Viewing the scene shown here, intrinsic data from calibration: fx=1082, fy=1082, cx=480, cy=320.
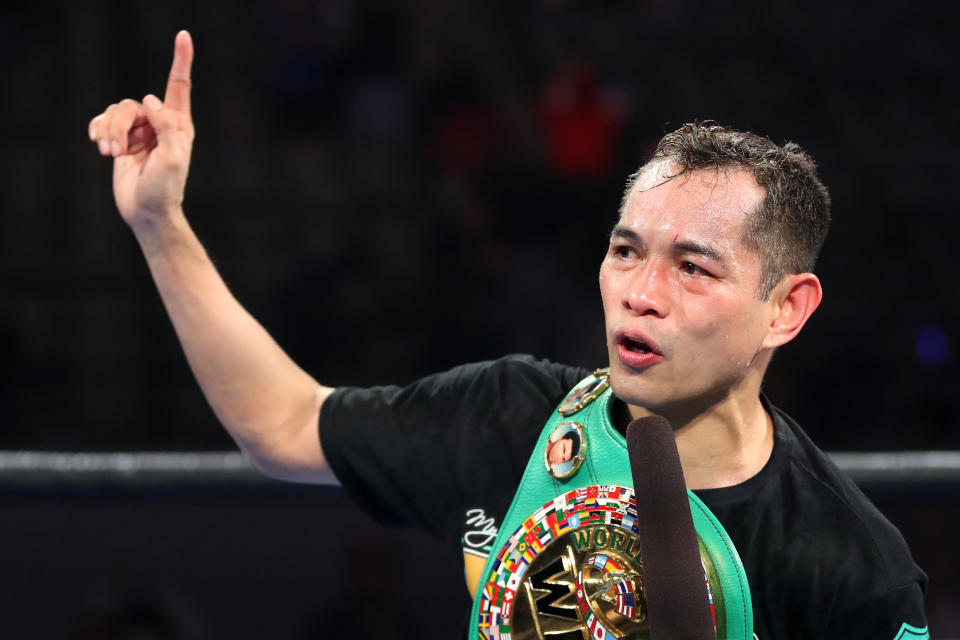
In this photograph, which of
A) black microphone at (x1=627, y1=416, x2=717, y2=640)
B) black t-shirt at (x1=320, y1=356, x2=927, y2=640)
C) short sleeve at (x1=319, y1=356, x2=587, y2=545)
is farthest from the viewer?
short sleeve at (x1=319, y1=356, x2=587, y2=545)

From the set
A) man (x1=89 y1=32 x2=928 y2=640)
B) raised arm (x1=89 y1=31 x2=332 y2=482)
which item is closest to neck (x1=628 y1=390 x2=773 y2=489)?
man (x1=89 y1=32 x2=928 y2=640)

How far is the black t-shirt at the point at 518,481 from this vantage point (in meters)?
1.14

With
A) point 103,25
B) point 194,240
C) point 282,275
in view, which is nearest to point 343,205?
point 282,275

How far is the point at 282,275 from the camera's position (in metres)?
4.74

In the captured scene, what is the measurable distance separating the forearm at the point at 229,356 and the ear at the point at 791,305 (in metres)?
0.59

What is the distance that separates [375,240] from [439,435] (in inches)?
151

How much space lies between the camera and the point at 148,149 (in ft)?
4.65

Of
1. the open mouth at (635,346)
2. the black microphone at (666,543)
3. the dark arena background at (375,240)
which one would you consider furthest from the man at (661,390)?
the dark arena background at (375,240)

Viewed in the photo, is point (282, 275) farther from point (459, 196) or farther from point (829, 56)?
point (829, 56)

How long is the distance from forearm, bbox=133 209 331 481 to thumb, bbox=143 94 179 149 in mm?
89

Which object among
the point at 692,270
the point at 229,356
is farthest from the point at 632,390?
the point at 229,356

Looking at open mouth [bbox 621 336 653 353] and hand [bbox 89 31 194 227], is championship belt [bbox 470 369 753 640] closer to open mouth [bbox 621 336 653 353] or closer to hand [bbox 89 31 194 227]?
open mouth [bbox 621 336 653 353]

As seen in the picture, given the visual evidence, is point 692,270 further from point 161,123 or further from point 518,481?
point 161,123

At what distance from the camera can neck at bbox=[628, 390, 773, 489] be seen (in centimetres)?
124
